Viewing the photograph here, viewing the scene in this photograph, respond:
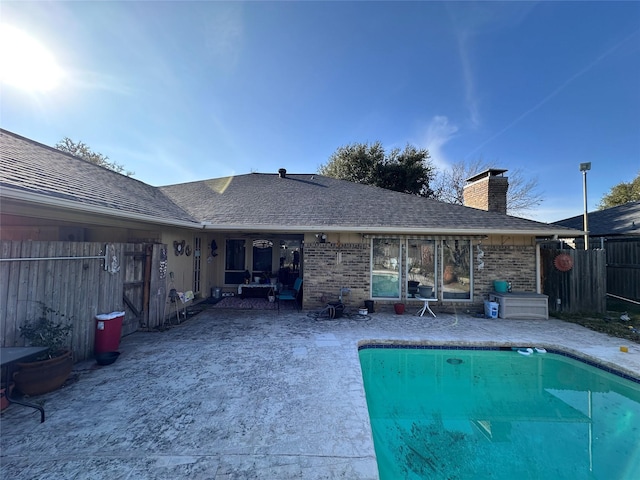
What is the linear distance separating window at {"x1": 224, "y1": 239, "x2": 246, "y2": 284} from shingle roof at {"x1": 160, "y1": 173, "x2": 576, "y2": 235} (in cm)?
194

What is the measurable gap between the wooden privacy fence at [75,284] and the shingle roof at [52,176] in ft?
2.92

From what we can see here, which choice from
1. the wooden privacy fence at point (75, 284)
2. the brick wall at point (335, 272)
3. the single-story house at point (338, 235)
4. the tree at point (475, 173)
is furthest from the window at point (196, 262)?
the tree at point (475, 173)

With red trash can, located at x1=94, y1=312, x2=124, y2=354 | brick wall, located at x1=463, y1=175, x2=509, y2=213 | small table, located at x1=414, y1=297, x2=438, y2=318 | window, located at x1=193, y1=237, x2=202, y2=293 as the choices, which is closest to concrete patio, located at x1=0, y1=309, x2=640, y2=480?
red trash can, located at x1=94, y1=312, x2=124, y2=354

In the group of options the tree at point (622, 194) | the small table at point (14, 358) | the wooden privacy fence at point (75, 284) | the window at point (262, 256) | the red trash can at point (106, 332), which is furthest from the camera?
the tree at point (622, 194)

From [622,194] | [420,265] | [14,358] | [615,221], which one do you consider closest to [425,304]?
[420,265]

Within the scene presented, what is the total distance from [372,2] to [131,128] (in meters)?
8.94

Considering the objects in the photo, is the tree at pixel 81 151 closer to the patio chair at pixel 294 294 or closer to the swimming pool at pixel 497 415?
the patio chair at pixel 294 294

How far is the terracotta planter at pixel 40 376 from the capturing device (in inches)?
136

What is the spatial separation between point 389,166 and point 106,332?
18.6m

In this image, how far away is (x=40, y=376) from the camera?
3.50m

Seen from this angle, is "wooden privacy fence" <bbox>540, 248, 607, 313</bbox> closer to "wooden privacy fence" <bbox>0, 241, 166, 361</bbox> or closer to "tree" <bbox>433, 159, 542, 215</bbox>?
"wooden privacy fence" <bbox>0, 241, 166, 361</bbox>

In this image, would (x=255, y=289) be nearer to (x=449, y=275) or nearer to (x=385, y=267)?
(x=385, y=267)

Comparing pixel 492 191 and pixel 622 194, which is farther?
pixel 622 194

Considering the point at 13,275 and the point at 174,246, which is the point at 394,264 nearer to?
the point at 174,246
